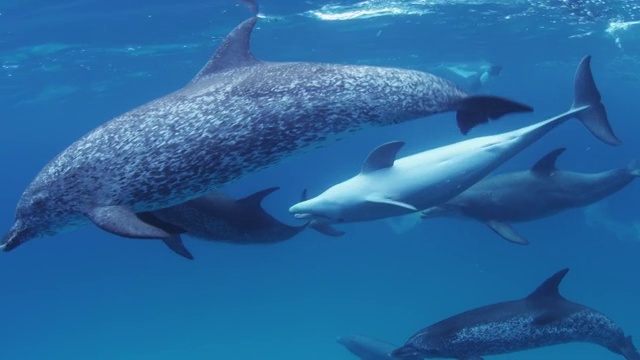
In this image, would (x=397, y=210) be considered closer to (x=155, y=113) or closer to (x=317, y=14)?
(x=155, y=113)

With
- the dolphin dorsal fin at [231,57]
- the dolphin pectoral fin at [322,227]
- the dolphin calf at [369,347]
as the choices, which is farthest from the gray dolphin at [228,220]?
the dolphin calf at [369,347]

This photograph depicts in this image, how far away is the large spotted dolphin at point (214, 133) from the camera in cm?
644

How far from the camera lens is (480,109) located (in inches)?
294

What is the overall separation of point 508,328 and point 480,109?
504 centimetres

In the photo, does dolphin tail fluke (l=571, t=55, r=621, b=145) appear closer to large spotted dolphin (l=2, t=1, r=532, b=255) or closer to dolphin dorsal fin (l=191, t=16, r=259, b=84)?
large spotted dolphin (l=2, t=1, r=532, b=255)

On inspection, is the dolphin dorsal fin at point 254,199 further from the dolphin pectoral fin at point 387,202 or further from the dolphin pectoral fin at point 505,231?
the dolphin pectoral fin at point 505,231

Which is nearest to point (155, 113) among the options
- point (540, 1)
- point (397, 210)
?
point (397, 210)

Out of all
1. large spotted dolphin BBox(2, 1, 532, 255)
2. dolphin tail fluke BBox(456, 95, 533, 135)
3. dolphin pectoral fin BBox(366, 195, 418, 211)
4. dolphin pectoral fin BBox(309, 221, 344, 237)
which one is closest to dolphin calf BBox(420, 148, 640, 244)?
dolphin pectoral fin BBox(309, 221, 344, 237)

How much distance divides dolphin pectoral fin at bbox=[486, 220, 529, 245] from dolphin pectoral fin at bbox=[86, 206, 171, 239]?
734 cm

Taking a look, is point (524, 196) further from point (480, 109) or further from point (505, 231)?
point (480, 109)

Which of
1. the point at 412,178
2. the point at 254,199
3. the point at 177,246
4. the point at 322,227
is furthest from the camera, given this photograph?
the point at 322,227

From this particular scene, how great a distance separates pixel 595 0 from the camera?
1164 inches

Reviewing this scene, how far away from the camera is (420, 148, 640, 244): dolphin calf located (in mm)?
11461

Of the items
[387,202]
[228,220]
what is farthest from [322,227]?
[387,202]
